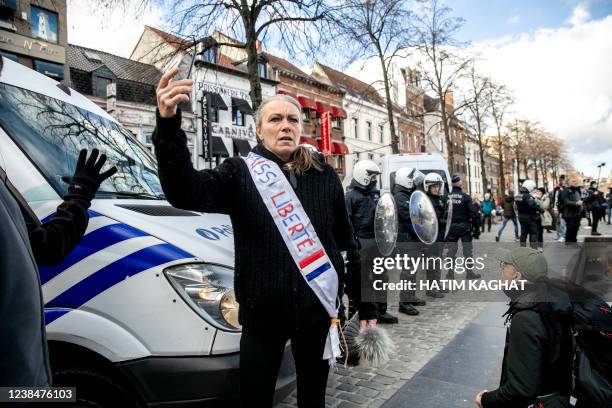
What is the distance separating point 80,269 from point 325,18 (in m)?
10.5

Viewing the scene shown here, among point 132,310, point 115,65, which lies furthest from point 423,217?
point 115,65

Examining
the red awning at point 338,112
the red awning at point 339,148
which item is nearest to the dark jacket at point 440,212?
the red awning at point 339,148

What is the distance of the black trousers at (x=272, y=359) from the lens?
1.83 metres

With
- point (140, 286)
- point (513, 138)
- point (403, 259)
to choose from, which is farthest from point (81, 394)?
point (513, 138)

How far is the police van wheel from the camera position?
199 cm

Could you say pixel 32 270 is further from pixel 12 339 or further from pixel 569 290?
pixel 569 290

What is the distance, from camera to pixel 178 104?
159 centimetres

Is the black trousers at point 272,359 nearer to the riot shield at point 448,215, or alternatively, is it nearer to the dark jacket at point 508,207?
the riot shield at point 448,215

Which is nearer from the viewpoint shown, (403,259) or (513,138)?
(403,259)

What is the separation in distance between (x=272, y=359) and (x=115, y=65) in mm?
26791

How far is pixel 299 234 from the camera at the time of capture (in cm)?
187

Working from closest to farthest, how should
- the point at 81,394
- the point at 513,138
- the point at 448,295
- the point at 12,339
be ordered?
the point at 12,339 → the point at 81,394 → the point at 448,295 → the point at 513,138

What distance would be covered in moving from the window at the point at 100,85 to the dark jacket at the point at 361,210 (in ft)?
66.9

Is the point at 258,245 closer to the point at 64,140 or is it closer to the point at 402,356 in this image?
the point at 64,140
